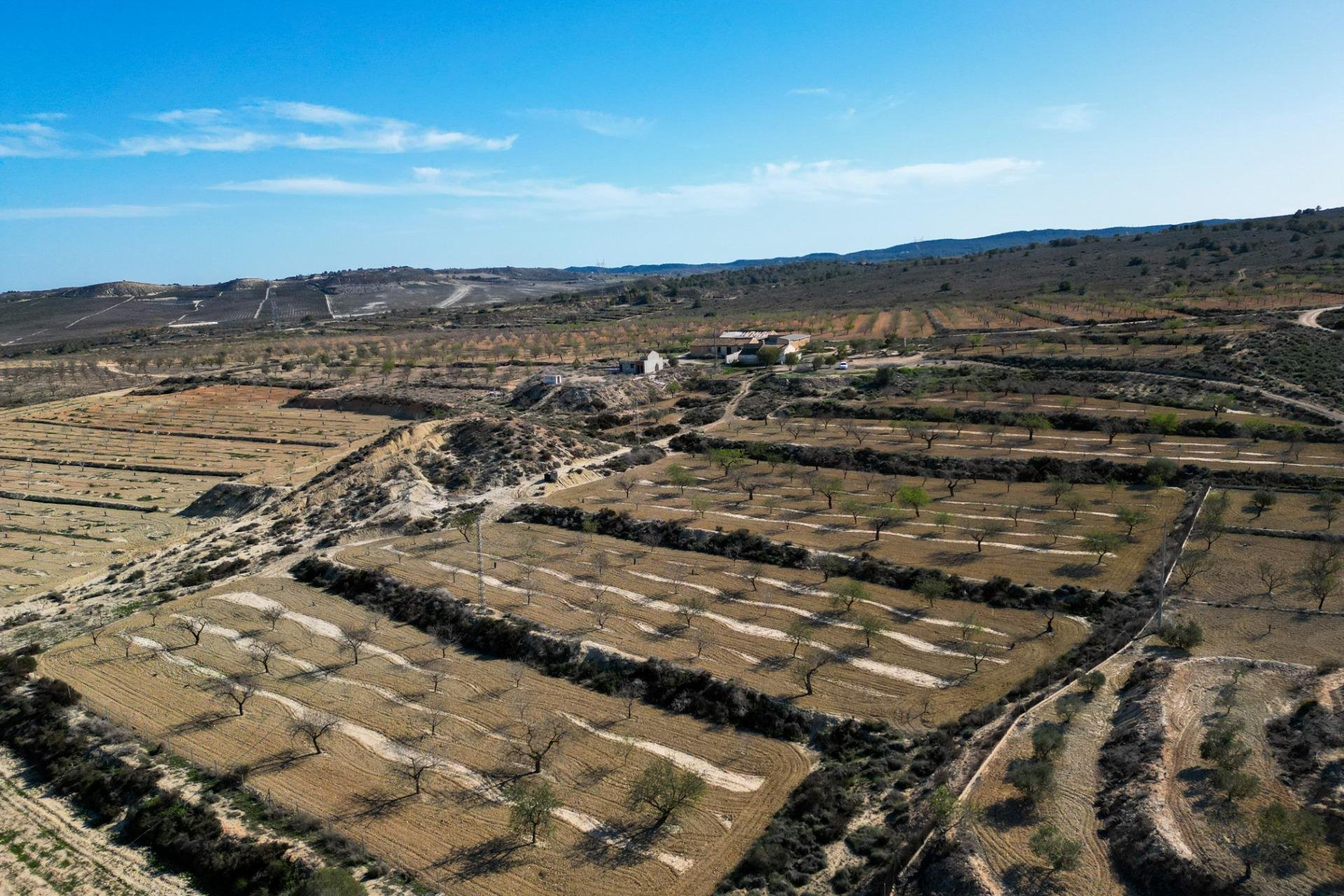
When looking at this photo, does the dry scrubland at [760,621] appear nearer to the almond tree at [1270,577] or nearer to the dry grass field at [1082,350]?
the almond tree at [1270,577]

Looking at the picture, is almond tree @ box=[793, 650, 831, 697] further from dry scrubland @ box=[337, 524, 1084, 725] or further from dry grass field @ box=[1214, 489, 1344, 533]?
dry grass field @ box=[1214, 489, 1344, 533]

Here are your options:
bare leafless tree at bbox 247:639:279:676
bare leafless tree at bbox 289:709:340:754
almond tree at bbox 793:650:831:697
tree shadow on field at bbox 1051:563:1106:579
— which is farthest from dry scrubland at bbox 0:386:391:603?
tree shadow on field at bbox 1051:563:1106:579

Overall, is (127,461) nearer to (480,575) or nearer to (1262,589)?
(480,575)

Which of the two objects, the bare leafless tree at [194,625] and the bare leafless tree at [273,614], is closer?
the bare leafless tree at [194,625]

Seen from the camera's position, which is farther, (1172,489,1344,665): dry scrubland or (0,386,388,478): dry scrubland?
(0,386,388,478): dry scrubland

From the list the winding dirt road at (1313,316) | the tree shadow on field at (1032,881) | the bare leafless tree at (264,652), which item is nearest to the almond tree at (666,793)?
the tree shadow on field at (1032,881)

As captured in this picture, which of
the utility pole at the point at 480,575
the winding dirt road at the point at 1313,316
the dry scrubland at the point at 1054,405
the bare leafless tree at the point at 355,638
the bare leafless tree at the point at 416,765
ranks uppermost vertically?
the winding dirt road at the point at 1313,316

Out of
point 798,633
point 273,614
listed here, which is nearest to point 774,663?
point 798,633
